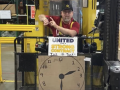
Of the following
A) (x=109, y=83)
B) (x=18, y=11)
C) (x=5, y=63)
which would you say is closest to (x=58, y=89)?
(x=109, y=83)

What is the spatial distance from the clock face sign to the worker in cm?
40

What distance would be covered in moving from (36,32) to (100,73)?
4.54ft

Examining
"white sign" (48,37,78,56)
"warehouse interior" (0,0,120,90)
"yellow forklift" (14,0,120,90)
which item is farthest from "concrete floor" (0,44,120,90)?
"white sign" (48,37,78,56)

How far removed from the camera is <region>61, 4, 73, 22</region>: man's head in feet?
8.57

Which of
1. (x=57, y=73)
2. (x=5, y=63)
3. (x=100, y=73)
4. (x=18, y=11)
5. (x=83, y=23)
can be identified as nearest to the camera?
(x=57, y=73)

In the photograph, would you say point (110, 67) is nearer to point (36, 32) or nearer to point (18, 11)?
point (36, 32)

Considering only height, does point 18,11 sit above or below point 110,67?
above

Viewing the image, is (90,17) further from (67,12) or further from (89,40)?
(67,12)

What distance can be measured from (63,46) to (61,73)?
35cm

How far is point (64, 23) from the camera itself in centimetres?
273

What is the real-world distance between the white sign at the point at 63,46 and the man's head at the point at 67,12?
443 millimetres

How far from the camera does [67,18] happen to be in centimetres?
268

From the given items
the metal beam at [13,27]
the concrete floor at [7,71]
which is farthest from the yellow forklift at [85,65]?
the concrete floor at [7,71]

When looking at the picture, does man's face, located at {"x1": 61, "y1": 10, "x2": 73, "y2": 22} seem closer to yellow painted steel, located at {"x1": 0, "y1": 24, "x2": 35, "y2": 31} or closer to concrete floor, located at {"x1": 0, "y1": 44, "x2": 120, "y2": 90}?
yellow painted steel, located at {"x1": 0, "y1": 24, "x2": 35, "y2": 31}
